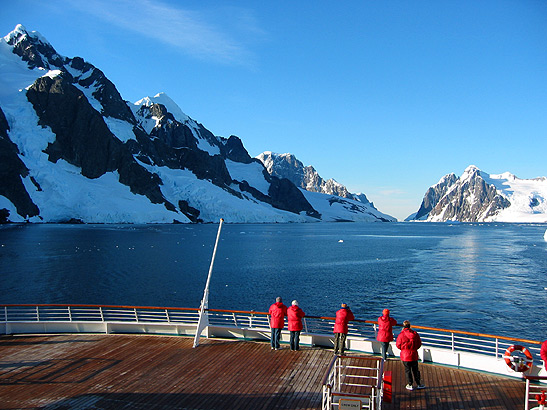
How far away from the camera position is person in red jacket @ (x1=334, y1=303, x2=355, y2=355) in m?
15.9

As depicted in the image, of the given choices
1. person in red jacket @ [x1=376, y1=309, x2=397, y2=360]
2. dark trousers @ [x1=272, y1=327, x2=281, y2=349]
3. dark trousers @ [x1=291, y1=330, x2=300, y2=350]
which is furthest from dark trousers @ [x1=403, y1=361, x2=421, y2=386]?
dark trousers @ [x1=272, y1=327, x2=281, y2=349]

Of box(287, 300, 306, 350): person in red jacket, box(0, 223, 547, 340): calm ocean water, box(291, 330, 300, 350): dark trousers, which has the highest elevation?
box(287, 300, 306, 350): person in red jacket

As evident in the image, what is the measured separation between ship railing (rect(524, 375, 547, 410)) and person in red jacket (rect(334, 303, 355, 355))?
586 centimetres

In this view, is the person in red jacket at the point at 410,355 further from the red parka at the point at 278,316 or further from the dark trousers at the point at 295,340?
the red parka at the point at 278,316

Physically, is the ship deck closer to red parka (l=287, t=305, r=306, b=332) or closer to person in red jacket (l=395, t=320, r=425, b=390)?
person in red jacket (l=395, t=320, r=425, b=390)

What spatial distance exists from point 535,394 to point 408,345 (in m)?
3.47

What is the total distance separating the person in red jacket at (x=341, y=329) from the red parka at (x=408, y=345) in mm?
2788

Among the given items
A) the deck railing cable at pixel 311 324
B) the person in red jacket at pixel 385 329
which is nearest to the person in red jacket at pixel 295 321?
the deck railing cable at pixel 311 324

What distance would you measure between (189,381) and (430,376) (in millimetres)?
7814

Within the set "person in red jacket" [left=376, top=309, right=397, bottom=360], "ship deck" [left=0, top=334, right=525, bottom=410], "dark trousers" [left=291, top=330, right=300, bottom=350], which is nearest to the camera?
"ship deck" [left=0, top=334, right=525, bottom=410]

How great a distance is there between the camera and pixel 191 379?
1403 cm

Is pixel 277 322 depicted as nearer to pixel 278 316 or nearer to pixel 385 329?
pixel 278 316

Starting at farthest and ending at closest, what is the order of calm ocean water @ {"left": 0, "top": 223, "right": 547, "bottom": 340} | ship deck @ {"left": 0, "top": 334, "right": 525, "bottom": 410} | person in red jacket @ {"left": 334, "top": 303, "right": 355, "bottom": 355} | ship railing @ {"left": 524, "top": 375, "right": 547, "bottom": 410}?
1. calm ocean water @ {"left": 0, "top": 223, "right": 547, "bottom": 340}
2. person in red jacket @ {"left": 334, "top": 303, "right": 355, "bottom": 355}
3. ship deck @ {"left": 0, "top": 334, "right": 525, "bottom": 410}
4. ship railing @ {"left": 524, "top": 375, "right": 547, "bottom": 410}

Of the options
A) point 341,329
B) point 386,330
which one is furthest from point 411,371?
point 341,329
